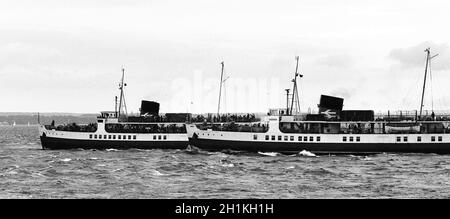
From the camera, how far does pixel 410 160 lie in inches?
2844

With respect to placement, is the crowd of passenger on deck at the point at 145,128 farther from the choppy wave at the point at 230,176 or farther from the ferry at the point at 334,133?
the choppy wave at the point at 230,176

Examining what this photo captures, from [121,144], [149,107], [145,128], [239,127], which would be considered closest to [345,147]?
[239,127]

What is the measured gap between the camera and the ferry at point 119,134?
314 feet

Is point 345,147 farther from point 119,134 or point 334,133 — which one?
point 119,134

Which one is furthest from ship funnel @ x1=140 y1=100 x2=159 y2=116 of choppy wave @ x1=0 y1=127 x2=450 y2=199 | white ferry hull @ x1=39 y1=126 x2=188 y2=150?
choppy wave @ x1=0 y1=127 x2=450 y2=199

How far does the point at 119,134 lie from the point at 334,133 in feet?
108

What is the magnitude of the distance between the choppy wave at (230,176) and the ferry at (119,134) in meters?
15.3

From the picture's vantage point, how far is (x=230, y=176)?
55500 millimetres

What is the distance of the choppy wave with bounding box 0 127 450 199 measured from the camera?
44188mm

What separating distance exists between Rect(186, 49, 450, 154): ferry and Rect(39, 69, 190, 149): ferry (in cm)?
1023

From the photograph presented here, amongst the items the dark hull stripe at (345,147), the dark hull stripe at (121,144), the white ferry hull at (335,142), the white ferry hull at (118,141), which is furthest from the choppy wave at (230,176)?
the white ferry hull at (118,141)

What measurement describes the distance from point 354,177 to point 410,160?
65.5ft
